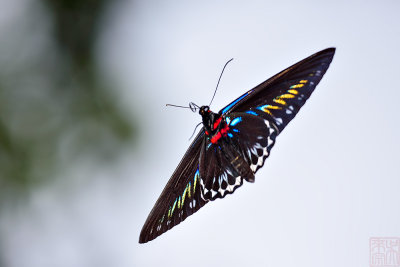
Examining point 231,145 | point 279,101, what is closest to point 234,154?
point 231,145

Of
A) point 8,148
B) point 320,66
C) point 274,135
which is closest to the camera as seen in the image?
point 320,66

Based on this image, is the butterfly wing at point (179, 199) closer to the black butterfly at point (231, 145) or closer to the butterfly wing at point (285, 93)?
the black butterfly at point (231, 145)

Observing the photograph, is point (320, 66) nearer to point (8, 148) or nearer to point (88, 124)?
point (88, 124)

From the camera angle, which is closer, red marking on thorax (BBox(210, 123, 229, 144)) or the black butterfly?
the black butterfly

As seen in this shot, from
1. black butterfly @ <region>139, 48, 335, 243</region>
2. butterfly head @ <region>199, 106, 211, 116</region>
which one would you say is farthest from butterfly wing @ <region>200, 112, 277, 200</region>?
butterfly head @ <region>199, 106, 211, 116</region>

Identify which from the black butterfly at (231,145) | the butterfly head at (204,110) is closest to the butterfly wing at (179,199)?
the black butterfly at (231,145)

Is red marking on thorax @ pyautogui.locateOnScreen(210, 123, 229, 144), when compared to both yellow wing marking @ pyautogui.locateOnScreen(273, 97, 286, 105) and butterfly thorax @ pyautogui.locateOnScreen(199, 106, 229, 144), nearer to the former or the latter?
A: butterfly thorax @ pyautogui.locateOnScreen(199, 106, 229, 144)

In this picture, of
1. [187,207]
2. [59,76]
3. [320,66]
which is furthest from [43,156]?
[320,66]
